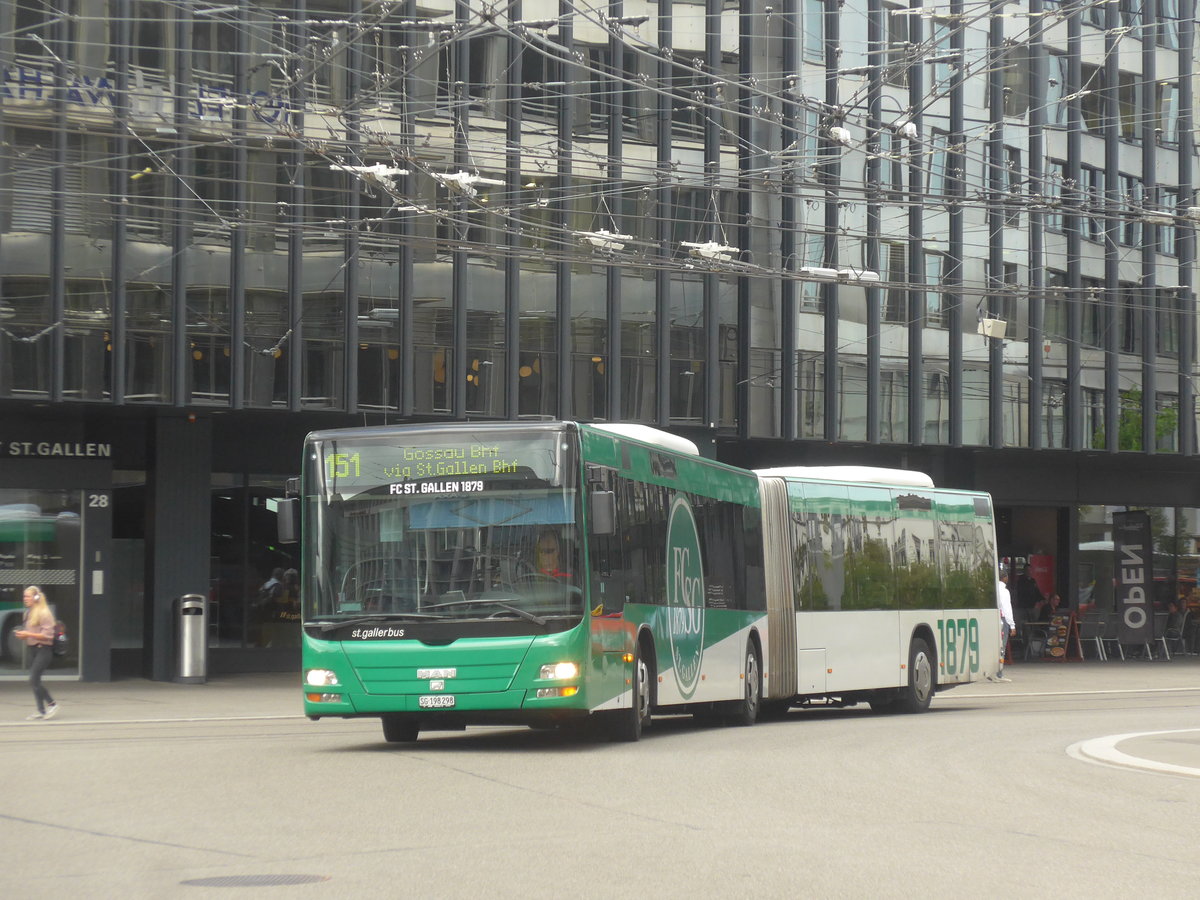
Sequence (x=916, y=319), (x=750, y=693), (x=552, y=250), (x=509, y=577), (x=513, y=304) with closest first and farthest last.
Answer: (x=509, y=577)
(x=750, y=693)
(x=552, y=250)
(x=513, y=304)
(x=916, y=319)

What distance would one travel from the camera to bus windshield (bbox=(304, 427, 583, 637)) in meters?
14.9

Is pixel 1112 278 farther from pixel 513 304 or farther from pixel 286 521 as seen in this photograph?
pixel 286 521

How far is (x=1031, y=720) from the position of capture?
20641 millimetres

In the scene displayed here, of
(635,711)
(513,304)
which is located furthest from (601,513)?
(513,304)

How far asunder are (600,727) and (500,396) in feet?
40.8

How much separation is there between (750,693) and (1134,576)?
2148cm

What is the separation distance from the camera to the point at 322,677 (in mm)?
15172

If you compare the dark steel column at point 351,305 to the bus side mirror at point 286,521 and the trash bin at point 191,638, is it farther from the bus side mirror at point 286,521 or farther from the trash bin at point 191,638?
the bus side mirror at point 286,521

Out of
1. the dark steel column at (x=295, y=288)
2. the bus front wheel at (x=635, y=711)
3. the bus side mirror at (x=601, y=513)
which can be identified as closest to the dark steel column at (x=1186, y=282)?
the dark steel column at (x=295, y=288)

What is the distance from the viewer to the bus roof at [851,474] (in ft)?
70.8

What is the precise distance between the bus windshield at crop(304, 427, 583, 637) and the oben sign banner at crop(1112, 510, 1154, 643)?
87.4ft

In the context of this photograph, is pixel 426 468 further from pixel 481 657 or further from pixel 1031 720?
pixel 1031 720

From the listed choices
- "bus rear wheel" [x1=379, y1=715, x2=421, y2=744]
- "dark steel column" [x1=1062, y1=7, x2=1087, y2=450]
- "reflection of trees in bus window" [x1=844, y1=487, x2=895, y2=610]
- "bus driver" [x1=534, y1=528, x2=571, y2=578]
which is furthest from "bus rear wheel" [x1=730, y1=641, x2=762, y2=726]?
"dark steel column" [x1=1062, y1=7, x2=1087, y2=450]

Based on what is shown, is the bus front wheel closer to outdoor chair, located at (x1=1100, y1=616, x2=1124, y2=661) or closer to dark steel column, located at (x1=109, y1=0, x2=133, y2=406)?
dark steel column, located at (x1=109, y1=0, x2=133, y2=406)
